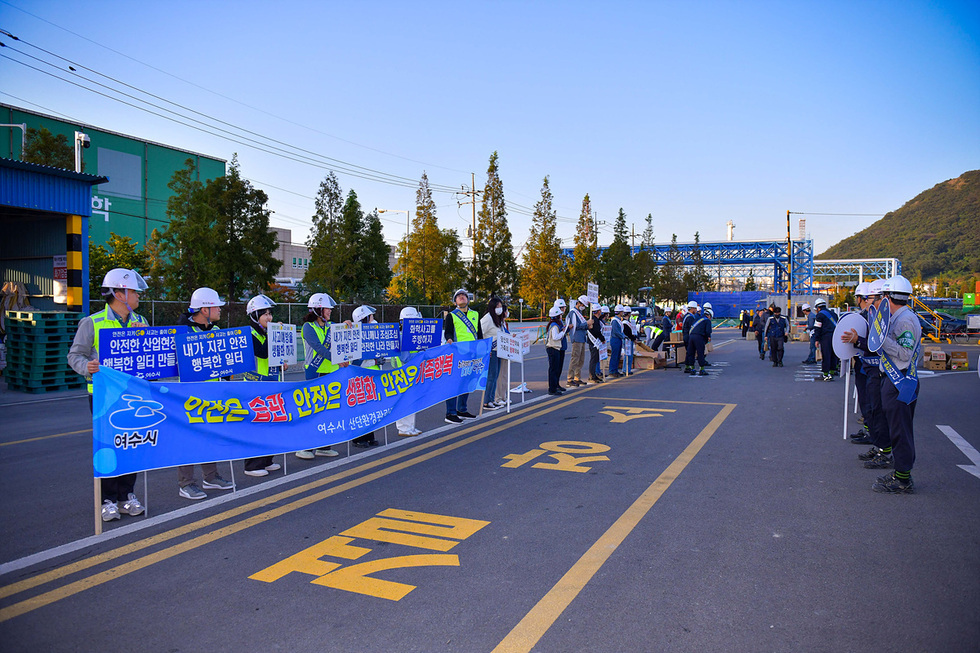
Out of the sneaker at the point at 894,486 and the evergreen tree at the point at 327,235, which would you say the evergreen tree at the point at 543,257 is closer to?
the evergreen tree at the point at 327,235

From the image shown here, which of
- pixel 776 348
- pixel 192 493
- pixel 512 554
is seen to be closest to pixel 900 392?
pixel 512 554

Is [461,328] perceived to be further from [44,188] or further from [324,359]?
[44,188]

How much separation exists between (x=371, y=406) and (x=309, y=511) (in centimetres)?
233

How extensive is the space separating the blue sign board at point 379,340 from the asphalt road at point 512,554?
5.10 feet

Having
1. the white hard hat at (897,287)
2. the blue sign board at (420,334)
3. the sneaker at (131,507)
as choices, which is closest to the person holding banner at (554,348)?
the blue sign board at (420,334)

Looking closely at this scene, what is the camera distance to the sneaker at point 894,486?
6.11 metres

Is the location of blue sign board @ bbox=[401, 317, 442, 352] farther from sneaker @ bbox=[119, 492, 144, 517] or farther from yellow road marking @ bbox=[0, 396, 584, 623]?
sneaker @ bbox=[119, 492, 144, 517]

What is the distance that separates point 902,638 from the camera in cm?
342

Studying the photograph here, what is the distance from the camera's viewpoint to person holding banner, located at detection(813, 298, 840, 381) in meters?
16.0

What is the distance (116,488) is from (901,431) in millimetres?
7264

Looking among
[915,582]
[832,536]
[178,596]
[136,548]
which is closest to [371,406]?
[136,548]

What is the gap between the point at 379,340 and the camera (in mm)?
9273

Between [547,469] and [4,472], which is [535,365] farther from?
[4,472]

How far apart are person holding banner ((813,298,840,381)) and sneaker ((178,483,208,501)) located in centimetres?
1478
